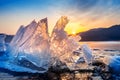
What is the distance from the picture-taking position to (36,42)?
23.9ft

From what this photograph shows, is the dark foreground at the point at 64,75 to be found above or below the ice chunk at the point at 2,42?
below

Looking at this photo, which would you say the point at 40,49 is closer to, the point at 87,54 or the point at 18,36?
the point at 18,36

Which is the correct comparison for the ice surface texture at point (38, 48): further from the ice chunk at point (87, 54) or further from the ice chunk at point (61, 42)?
the ice chunk at point (87, 54)

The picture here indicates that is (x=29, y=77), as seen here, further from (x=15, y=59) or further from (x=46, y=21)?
(x=46, y=21)

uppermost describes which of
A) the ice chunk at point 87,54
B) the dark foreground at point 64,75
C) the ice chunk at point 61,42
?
the ice chunk at point 61,42

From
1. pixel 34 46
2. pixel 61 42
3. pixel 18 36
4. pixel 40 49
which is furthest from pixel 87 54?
pixel 18 36

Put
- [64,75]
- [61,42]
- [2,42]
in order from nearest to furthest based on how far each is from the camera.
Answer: [64,75]
[61,42]
[2,42]

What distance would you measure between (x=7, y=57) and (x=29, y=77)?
2.76 metres

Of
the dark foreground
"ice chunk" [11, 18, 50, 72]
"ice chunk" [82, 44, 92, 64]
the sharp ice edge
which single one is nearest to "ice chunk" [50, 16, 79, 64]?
the sharp ice edge

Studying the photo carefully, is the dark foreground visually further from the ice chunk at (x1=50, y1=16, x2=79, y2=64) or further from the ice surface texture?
the ice chunk at (x1=50, y1=16, x2=79, y2=64)

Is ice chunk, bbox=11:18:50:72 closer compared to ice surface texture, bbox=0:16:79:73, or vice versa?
ice surface texture, bbox=0:16:79:73

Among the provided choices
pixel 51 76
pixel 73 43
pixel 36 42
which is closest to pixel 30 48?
pixel 36 42

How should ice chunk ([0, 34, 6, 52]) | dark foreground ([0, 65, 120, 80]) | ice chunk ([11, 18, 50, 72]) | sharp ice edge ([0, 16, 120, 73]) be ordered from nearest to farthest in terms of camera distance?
dark foreground ([0, 65, 120, 80]) < sharp ice edge ([0, 16, 120, 73]) < ice chunk ([11, 18, 50, 72]) < ice chunk ([0, 34, 6, 52])

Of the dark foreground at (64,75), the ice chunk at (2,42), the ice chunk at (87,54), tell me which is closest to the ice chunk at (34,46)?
the dark foreground at (64,75)
